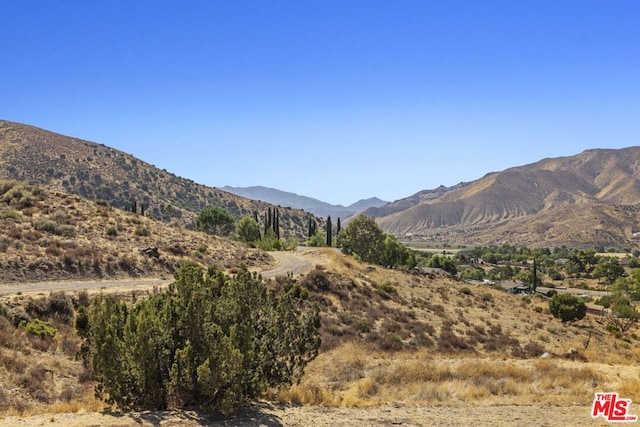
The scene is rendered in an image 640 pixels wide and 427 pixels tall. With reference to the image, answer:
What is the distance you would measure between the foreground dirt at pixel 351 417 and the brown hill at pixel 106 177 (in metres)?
100

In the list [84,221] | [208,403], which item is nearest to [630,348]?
[208,403]

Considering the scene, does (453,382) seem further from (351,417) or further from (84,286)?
(84,286)

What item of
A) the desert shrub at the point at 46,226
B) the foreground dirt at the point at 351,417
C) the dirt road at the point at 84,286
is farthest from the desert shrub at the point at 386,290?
the foreground dirt at the point at 351,417

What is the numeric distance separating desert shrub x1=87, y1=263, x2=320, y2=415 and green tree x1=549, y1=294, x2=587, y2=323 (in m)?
39.5

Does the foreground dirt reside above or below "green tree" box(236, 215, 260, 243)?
below

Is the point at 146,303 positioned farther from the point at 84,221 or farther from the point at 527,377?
the point at 84,221

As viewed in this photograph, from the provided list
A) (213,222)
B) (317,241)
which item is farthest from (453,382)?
(317,241)

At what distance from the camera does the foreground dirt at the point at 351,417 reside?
10.8 metres

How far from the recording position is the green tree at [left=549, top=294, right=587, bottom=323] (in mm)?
45219

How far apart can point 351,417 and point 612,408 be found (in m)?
7.92

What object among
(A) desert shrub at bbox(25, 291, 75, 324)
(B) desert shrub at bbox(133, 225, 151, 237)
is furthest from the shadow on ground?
(B) desert shrub at bbox(133, 225, 151, 237)

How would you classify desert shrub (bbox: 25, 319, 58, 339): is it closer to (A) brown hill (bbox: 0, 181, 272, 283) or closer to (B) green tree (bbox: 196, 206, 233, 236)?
(A) brown hill (bbox: 0, 181, 272, 283)

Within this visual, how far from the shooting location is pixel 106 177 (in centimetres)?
13162

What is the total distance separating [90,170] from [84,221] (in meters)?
97.9
